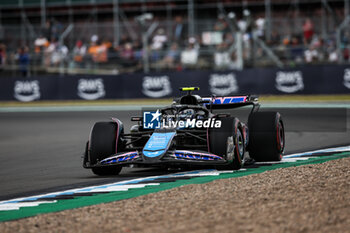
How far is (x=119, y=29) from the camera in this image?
112 feet

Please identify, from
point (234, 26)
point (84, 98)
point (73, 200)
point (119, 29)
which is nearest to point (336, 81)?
point (234, 26)

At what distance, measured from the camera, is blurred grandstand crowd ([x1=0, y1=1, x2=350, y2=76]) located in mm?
27578

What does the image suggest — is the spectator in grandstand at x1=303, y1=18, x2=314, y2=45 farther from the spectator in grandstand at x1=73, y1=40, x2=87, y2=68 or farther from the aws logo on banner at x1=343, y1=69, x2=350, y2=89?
the spectator in grandstand at x1=73, y1=40, x2=87, y2=68

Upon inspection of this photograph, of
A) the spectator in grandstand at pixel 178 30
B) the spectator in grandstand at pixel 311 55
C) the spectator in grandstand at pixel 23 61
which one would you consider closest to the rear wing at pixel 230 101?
the spectator in grandstand at pixel 311 55

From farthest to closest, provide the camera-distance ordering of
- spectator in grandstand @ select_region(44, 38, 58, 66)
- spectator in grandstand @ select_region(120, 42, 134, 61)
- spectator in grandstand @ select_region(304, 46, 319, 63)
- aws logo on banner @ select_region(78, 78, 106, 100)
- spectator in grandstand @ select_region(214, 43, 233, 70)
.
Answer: spectator in grandstand @ select_region(44, 38, 58, 66) → spectator in grandstand @ select_region(120, 42, 134, 61) → aws logo on banner @ select_region(78, 78, 106, 100) → spectator in grandstand @ select_region(214, 43, 233, 70) → spectator in grandstand @ select_region(304, 46, 319, 63)

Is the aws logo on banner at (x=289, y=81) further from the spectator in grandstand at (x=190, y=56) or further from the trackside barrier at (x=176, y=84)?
the spectator in grandstand at (x=190, y=56)

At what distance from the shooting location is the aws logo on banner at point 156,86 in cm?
2706

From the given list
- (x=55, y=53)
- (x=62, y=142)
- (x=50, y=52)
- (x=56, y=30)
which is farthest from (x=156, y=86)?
(x=62, y=142)

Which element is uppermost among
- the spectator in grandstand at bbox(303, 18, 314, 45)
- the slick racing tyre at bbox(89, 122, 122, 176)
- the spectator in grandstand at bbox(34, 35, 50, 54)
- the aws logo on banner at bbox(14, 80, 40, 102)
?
the spectator in grandstand at bbox(303, 18, 314, 45)

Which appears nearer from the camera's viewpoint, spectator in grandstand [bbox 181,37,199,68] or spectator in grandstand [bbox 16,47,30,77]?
spectator in grandstand [bbox 181,37,199,68]

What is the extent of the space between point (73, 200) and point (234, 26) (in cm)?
2200


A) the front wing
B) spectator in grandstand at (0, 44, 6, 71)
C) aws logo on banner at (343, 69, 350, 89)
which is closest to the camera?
the front wing

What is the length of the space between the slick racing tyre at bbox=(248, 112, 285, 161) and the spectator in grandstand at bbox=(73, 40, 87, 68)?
21.1 meters

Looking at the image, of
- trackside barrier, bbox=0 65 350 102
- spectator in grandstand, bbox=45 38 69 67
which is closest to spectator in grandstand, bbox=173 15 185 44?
trackside barrier, bbox=0 65 350 102
